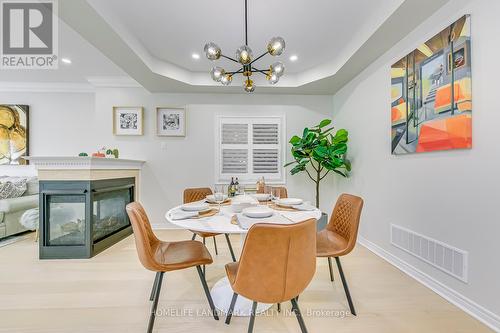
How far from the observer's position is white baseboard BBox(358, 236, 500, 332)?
1.53 metres

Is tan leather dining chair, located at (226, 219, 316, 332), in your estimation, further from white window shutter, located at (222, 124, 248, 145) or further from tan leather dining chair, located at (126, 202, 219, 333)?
white window shutter, located at (222, 124, 248, 145)

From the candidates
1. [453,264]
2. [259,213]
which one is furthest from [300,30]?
[453,264]

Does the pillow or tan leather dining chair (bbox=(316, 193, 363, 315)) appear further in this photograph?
the pillow

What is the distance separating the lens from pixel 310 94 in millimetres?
4074

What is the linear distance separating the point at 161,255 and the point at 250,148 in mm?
2687

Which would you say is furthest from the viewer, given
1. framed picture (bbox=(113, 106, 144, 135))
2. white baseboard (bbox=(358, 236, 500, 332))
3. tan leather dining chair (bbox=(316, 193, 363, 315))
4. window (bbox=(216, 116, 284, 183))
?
window (bbox=(216, 116, 284, 183))

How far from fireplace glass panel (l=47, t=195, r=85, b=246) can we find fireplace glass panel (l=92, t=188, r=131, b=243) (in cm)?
14

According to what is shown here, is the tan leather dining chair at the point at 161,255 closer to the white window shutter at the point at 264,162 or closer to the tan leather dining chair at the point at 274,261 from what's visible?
the tan leather dining chair at the point at 274,261

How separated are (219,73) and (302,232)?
1.72 meters

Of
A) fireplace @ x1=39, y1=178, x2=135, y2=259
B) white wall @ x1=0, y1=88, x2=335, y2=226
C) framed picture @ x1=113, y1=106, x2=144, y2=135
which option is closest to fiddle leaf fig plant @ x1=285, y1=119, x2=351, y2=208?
white wall @ x1=0, y1=88, x2=335, y2=226

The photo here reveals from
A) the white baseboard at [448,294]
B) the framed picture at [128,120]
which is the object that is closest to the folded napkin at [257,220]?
the white baseboard at [448,294]

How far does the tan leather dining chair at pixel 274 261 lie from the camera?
3.43 ft

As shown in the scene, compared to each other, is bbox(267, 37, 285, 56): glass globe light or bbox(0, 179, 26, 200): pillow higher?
bbox(267, 37, 285, 56): glass globe light

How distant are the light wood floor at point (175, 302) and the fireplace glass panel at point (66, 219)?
0.27m
